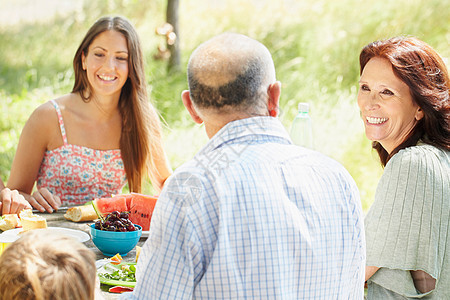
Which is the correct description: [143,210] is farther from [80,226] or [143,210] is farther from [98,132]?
[98,132]

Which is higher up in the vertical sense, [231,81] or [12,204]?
[231,81]

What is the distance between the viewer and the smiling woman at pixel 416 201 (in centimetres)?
245

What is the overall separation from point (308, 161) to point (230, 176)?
0.29 meters

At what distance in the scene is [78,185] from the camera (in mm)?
3881

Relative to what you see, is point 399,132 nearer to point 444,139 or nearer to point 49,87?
point 444,139

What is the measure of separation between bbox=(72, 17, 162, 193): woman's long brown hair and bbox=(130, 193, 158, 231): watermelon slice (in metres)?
0.91

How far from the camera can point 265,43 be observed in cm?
1026

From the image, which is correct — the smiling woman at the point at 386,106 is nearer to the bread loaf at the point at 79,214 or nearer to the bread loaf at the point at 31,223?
the bread loaf at the point at 79,214

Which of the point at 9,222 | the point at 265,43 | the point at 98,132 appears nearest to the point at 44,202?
the point at 9,222

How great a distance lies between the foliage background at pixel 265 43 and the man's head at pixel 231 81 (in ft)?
16.9

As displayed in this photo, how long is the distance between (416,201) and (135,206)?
1.40 meters

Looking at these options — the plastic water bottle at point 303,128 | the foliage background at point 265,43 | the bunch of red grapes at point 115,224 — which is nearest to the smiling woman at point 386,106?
the plastic water bottle at point 303,128

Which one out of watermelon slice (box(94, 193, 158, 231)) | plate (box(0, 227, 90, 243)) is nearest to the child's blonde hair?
plate (box(0, 227, 90, 243))

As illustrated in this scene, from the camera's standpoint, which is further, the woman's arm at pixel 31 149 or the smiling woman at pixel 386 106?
the woman's arm at pixel 31 149
